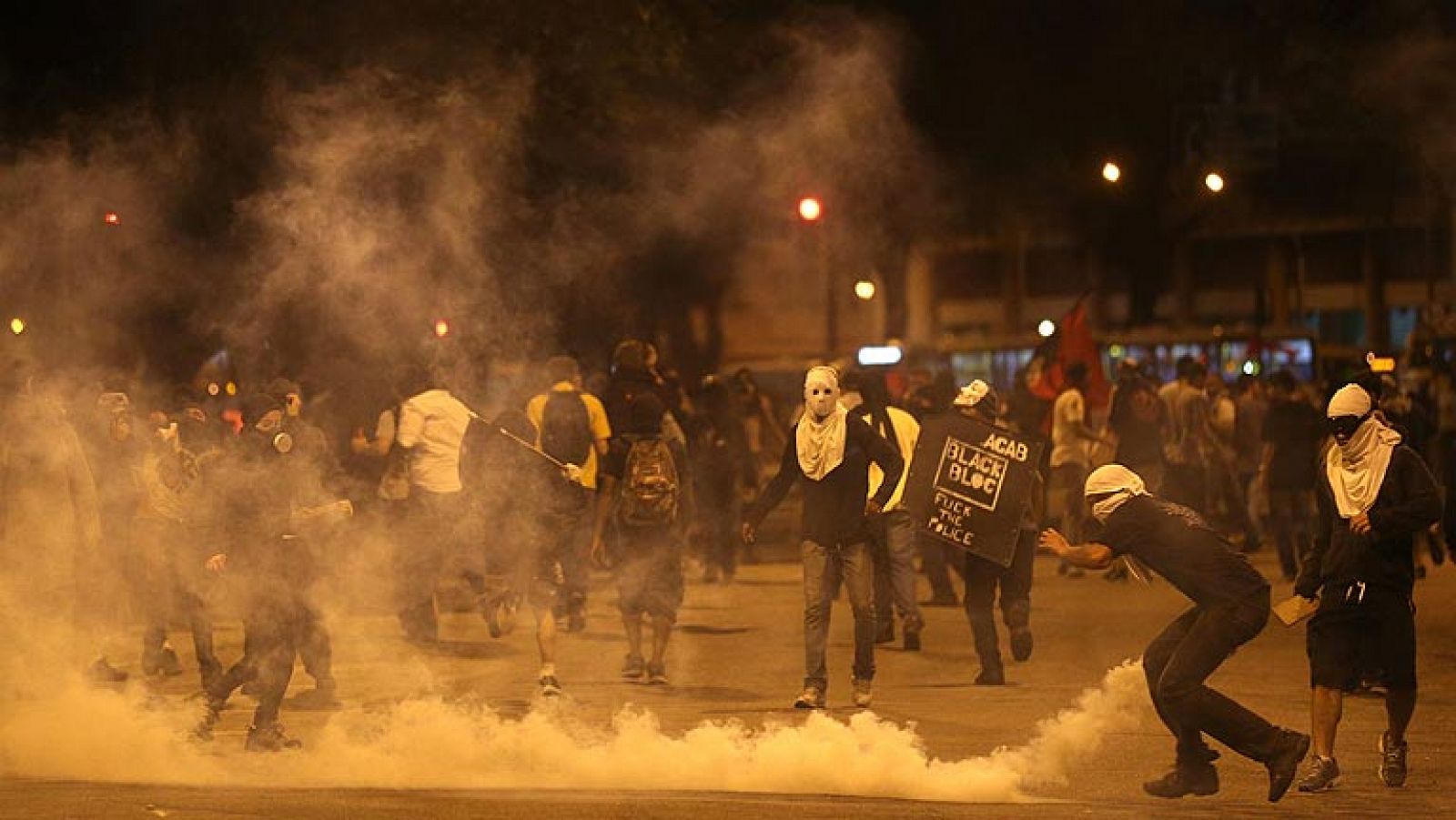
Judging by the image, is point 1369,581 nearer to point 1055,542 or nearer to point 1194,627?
point 1194,627

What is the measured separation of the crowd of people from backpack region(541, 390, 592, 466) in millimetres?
16

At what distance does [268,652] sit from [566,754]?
1610mm

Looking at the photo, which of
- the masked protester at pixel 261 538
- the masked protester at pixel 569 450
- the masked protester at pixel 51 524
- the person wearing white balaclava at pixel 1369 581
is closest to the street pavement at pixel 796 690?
the person wearing white balaclava at pixel 1369 581

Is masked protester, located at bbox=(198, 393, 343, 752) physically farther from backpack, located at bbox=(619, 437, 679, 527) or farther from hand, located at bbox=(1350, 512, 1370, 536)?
hand, located at bbox=(1350, 512, 1370, 536)

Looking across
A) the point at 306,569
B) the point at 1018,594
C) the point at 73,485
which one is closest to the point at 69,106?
the point at 73,485

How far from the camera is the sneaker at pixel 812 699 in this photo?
1027cm

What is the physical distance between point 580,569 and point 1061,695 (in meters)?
3.26

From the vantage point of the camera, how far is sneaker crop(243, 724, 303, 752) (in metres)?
9.12

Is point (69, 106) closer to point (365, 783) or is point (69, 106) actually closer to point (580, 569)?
point (580, 569)

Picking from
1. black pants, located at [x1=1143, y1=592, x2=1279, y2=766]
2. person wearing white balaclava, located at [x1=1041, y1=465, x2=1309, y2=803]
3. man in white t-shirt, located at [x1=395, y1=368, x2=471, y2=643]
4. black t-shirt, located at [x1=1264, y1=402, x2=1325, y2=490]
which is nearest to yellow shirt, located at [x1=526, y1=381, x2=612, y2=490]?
man in white t-shirt, located at [x1=395, y1=368, x2=471, y2=643]

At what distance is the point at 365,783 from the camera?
8.25m

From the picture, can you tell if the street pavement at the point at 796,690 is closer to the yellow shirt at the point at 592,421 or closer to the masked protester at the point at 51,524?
the masked protester at the point at 51,524

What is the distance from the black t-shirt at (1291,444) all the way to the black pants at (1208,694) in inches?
353

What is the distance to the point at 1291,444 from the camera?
1652 cm
